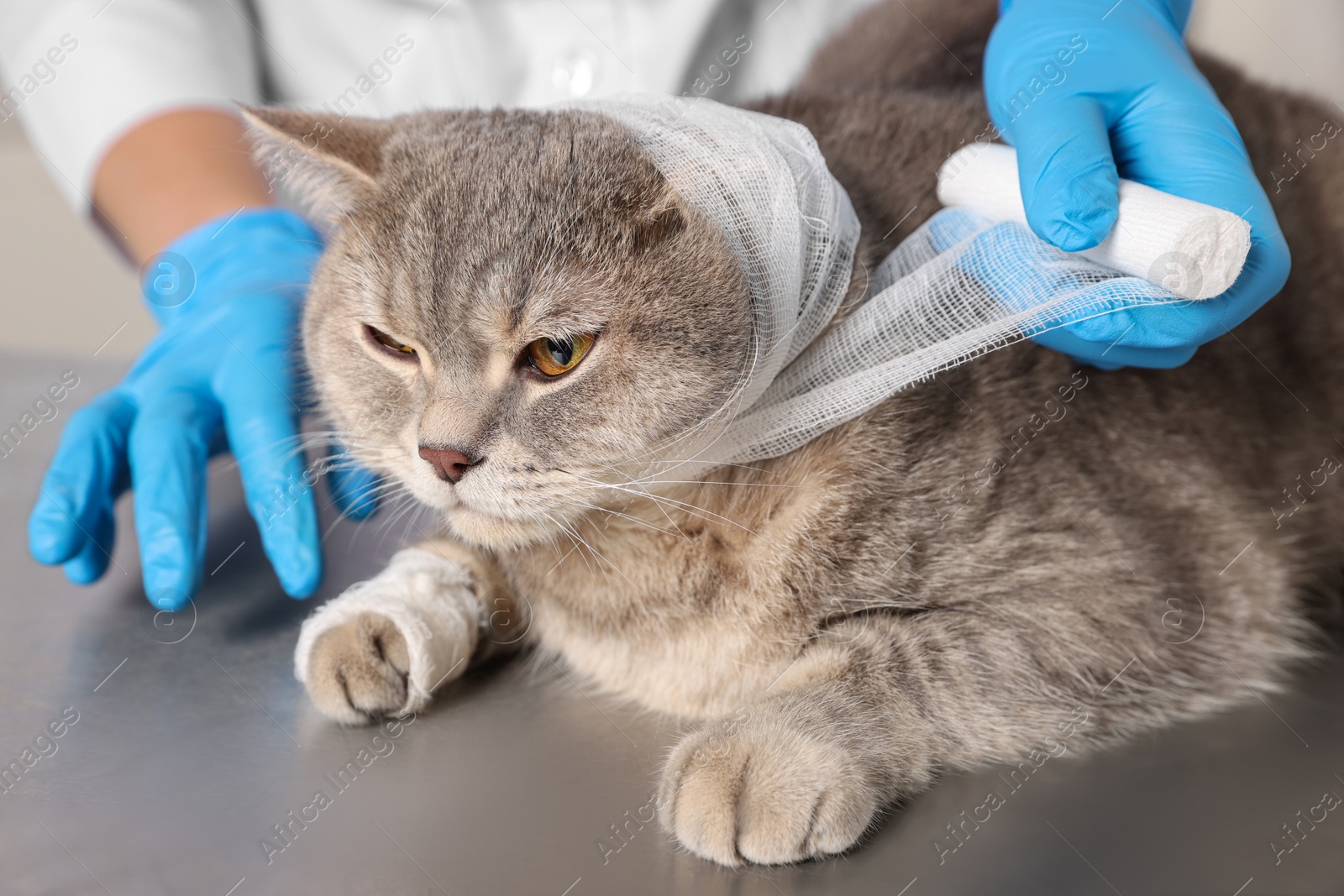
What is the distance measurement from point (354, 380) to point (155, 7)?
116 centimetres

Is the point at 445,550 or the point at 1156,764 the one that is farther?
the point at 445,550

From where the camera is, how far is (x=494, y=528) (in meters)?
0.99

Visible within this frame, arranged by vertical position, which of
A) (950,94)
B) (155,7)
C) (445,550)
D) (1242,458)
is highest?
(950,94)

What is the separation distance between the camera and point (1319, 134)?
146 cm

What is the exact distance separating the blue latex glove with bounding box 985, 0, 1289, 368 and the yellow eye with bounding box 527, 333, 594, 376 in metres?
0.43

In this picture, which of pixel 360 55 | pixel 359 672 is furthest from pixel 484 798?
pixel 360 55

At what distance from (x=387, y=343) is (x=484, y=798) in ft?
1.60

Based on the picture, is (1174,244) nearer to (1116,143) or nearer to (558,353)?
(1116,143)

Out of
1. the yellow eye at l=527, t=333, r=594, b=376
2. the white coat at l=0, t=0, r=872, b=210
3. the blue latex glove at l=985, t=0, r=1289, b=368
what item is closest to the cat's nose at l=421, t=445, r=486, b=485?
the yellow eye at l=527, t=333, r=594, b=376

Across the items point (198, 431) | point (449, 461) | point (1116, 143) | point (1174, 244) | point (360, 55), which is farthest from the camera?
point (360, 55)

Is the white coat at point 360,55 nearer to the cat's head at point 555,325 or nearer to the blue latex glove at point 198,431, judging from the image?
the blue latex glove at point 198,431

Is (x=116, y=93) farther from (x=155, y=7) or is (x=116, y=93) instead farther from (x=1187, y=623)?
(x=1187, y=623)

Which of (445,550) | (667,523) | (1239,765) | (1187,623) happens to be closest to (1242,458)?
(1187,623)

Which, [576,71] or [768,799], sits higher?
[576,71]
